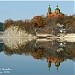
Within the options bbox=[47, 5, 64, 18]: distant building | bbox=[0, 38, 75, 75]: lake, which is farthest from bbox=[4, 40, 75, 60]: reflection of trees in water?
Answer: bbox=[47, 5, 64, 18]: distant building

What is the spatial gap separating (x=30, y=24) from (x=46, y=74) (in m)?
62.5

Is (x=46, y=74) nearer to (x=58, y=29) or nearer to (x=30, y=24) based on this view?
(x=58, y=29)

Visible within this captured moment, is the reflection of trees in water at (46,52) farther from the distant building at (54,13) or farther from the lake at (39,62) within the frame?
the distant building at (54,13)

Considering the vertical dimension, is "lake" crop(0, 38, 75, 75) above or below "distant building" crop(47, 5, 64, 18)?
below

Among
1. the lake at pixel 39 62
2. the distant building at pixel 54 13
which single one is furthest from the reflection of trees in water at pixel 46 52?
the distant building at pixel 54 13

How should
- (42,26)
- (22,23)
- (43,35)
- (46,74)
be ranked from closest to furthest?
(46,74) < (43,35) < (42,26) < (22,23)

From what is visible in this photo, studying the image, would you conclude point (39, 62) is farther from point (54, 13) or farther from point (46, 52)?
point (54, 13)

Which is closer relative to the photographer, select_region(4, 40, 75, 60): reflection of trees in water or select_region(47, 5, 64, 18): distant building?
select_region(4, 40, 75, 60): reflection of trees in water

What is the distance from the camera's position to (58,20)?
7238cm

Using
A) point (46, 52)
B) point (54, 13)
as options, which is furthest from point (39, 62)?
point (54, 13)

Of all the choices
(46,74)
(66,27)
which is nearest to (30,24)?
(66,27)

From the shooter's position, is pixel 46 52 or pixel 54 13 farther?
pixel 54 13

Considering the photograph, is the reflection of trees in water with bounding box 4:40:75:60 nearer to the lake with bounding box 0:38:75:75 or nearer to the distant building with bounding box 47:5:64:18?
the lake with bounding box 0:38:75:75

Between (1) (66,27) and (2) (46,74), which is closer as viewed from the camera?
(2) (46,74)
